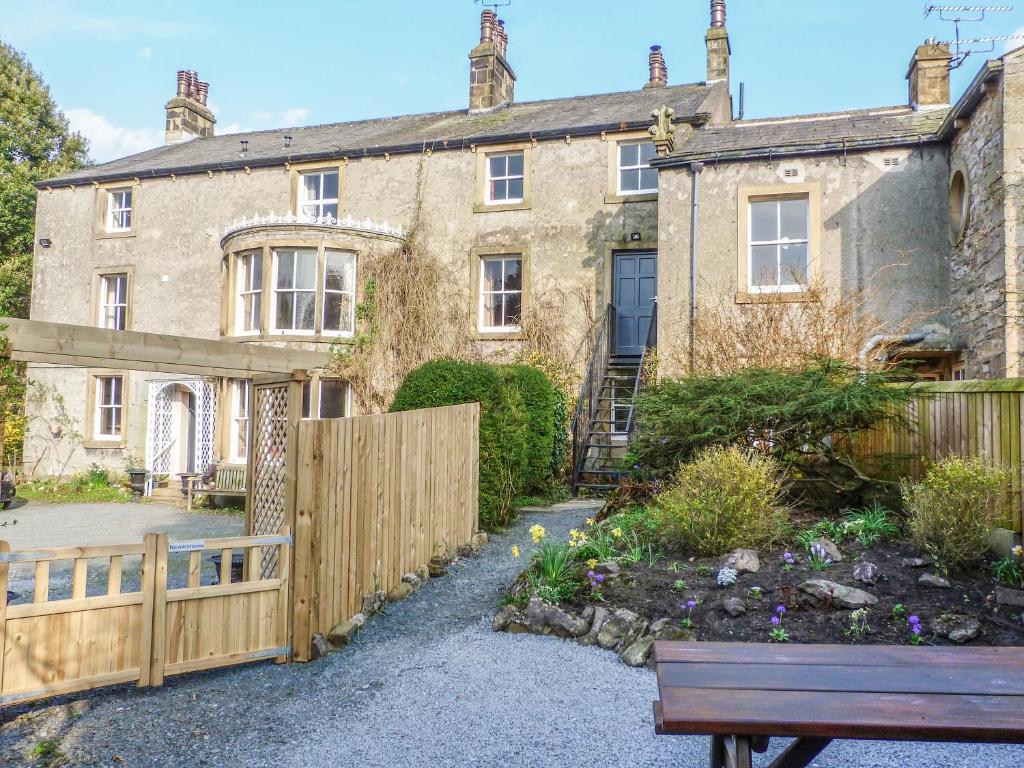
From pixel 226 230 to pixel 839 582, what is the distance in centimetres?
1519

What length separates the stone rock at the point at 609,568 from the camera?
590 cm

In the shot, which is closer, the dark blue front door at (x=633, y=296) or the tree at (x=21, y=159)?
the dark blue front door at (x=633, y=296)

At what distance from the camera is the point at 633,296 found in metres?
15.2

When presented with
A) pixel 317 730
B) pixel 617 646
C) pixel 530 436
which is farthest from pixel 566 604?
pixel 530 436

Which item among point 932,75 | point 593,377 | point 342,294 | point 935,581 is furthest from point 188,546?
point 932,75

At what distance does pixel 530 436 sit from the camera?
11.4 metres

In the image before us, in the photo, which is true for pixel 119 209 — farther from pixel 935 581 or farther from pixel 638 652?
pixel 935 581

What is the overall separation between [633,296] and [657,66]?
7468mm

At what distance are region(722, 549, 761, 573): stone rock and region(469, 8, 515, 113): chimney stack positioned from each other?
15.3m

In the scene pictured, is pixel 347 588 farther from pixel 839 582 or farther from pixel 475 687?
pixel 839 582

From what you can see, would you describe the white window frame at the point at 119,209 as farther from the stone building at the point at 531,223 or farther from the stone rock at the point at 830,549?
the stone rock at the point at 830,549

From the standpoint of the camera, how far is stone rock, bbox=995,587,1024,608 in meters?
4.91

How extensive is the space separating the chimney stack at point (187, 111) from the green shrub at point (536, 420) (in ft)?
51.6

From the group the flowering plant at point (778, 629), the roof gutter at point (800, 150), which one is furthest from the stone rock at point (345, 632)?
the roof gutter at point (800, 150)
